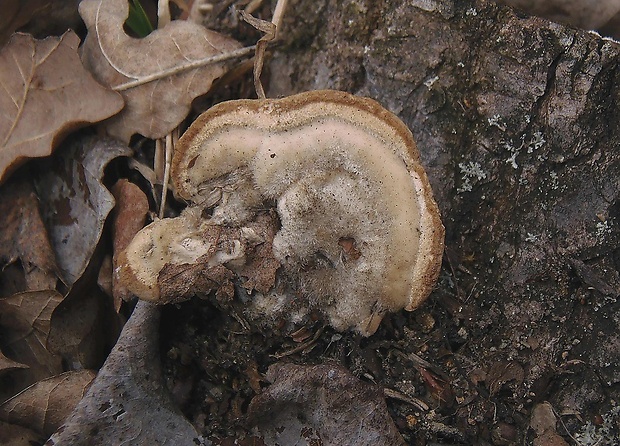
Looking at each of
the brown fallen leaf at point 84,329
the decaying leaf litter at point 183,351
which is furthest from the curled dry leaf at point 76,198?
the brown fallen leaf at point 84,329

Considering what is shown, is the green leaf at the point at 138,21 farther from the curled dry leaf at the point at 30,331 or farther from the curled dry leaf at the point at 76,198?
the curled dry leaf at the point at 30,331

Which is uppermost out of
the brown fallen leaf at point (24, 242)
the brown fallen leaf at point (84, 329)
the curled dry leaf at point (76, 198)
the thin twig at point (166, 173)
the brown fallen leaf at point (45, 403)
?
the thin twig at point (166, 173)

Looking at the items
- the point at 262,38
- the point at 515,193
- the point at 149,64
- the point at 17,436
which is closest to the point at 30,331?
the point at 17,436

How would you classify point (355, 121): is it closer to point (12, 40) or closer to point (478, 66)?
point (478, 66)

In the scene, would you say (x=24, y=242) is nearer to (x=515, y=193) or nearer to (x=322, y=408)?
(x=322, y=408)

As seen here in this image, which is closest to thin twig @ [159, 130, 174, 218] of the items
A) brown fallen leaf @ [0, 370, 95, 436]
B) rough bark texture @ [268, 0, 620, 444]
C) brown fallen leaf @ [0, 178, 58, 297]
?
brown fallen leaf @ [0, 178, 58, 297]

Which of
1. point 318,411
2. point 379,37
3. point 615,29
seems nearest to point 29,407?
point 318,411
